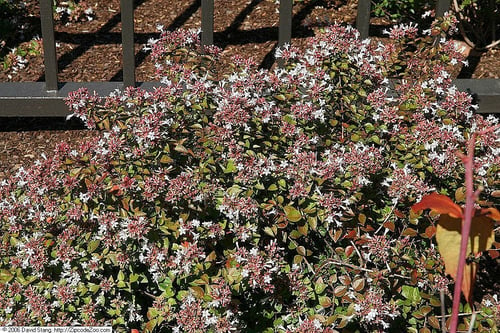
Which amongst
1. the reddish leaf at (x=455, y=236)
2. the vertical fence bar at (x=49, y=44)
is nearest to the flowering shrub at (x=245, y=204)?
the reddish leaf at (x=455, y=236)

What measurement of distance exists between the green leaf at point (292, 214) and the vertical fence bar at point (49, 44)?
1.82 m

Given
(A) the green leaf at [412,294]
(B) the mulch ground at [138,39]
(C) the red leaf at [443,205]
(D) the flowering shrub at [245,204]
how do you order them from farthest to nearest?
1. (B) the mulch ground at [138,39]
2. (A) the green leaf at [412,294]
3. (D) the flowering shrub at [245,204]
4. (C) the red leaf at [443,205]

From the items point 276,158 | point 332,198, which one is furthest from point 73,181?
point 332,198

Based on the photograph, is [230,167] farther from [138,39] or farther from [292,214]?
[138,39]

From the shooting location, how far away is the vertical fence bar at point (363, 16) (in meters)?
3.47

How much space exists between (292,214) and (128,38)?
5.43 feet

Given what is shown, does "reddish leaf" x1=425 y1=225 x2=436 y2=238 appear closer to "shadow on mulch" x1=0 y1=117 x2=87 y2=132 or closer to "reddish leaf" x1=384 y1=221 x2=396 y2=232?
"reddish leaf" x1=384 y1=221 x2=396 y2=232

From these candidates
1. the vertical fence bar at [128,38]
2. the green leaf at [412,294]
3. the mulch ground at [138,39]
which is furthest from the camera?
the mulch ground at [138,39]

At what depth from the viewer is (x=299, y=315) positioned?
224 cm

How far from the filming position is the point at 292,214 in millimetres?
2186

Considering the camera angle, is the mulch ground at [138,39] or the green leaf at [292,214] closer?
the green leaf at [292,214]

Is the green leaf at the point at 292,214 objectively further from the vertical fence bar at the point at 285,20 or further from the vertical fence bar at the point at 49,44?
the vertical fence bar at the point at 49,44

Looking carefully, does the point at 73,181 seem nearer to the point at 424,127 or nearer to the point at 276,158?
the point at 276,158

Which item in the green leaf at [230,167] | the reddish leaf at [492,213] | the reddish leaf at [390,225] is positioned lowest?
the reddish leaf at [390,225]
